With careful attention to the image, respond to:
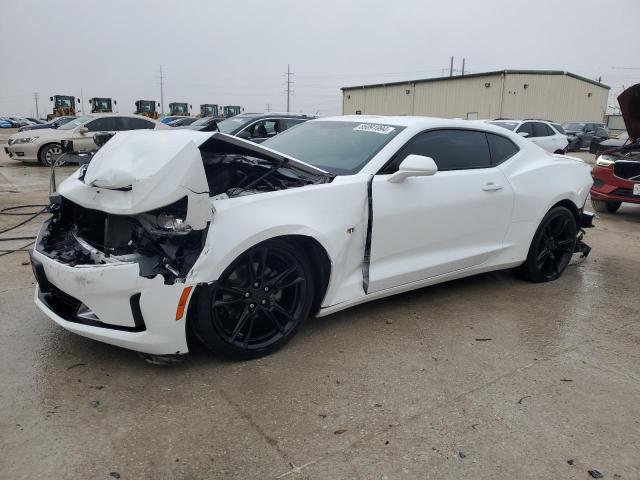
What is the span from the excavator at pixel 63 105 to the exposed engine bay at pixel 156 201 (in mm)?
37508

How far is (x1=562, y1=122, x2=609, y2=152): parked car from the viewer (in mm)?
24837

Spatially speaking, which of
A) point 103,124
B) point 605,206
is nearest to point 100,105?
point 103,124

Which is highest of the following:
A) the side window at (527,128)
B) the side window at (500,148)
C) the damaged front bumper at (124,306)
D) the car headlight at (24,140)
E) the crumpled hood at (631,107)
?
the crumpled hood at (631,107)

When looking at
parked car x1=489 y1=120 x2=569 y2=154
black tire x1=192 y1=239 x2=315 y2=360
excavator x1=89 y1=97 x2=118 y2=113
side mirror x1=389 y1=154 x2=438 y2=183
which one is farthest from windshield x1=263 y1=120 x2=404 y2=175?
excavator x1=89 y1=97 x2=118 y2=113

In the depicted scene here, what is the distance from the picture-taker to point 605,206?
358 inches

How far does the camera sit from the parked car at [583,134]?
24.8 meters

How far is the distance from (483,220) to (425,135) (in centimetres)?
84

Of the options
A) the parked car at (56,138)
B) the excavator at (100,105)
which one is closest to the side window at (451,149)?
the parked car at (56,138)

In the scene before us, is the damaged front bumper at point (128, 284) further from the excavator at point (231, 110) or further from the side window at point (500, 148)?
the excavator at point (231, 110)

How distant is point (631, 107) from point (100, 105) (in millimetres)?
35193

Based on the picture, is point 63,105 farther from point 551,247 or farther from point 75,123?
point 551,247

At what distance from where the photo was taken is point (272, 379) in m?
2.96

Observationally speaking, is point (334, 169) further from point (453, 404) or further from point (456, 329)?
point (453, 404)

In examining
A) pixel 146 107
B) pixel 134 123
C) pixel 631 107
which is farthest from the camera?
pixel 146 107
